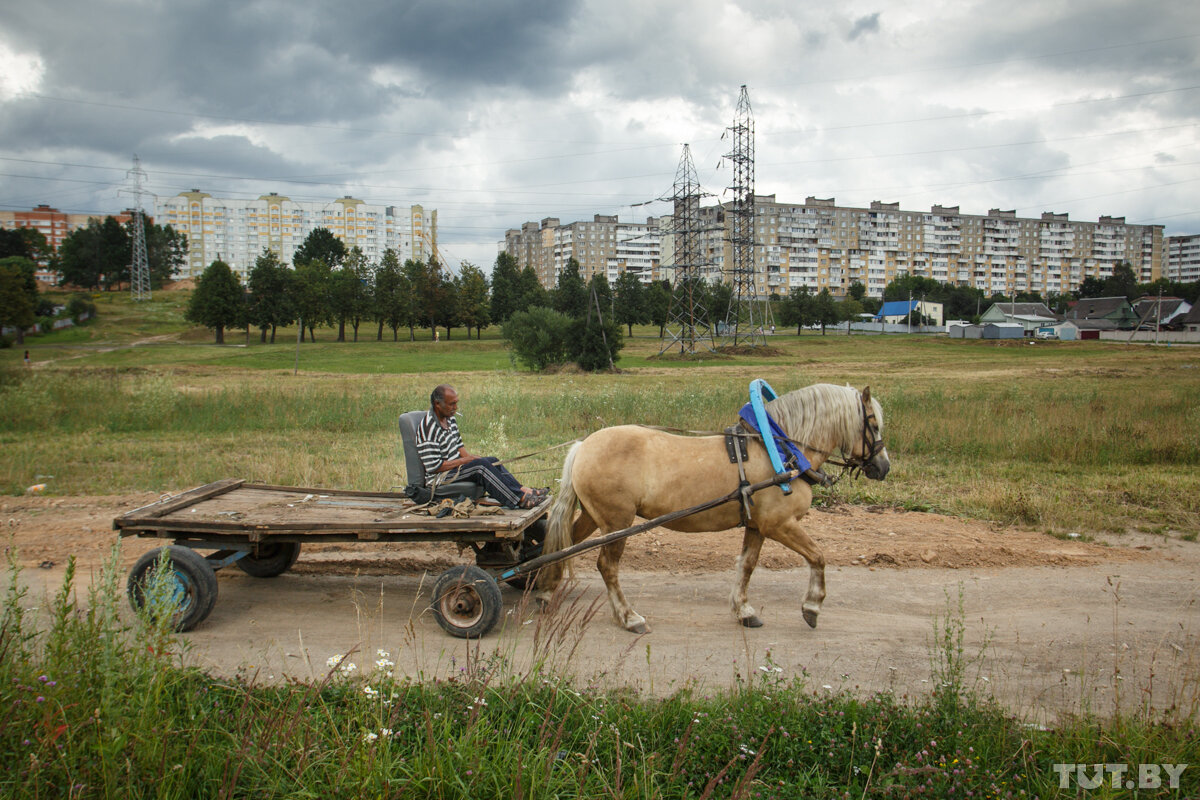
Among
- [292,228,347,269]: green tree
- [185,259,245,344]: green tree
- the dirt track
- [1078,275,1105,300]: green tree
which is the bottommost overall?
the dirt track

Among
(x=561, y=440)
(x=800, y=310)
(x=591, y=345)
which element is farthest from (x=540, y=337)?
(x=800, y=310)

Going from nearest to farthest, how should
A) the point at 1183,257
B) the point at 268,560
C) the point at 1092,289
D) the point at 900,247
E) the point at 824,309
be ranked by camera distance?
the point at 268,560 < the point at 824,309 < the point at 1092,289 < the point at 900,247 < the point at 1183,257

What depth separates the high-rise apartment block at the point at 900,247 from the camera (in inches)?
5197

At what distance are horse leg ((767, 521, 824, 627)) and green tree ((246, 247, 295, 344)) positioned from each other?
64.7 metres

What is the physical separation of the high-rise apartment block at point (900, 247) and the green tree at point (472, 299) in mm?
62524

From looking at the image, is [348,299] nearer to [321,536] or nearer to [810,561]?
[321,536]

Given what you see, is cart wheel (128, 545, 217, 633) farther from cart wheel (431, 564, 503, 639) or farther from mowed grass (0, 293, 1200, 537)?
mowed grass (0, 293, 1200, 537)

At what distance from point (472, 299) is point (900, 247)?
358ft

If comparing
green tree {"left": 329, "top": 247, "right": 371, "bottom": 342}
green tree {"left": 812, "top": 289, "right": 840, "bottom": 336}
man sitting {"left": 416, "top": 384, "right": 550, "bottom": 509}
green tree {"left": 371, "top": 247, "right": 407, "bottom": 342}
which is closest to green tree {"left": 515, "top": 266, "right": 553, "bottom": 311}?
green tree {"left": 371, "top": 247, "right": 407, "bottom": 342}

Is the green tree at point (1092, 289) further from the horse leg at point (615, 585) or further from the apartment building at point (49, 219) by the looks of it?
the apartment building at point (49, 219)

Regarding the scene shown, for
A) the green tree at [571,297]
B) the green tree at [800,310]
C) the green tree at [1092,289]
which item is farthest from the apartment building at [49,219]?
the green tree at [1092,289]

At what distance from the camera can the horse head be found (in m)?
5.88

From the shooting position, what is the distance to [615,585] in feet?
18.5

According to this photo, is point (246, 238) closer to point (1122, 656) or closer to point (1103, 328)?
point (1103, 328)
